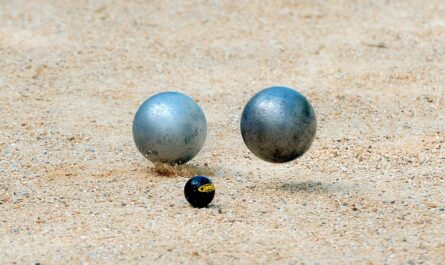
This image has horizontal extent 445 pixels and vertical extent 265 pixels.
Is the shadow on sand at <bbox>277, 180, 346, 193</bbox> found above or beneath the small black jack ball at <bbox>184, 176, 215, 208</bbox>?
beneath

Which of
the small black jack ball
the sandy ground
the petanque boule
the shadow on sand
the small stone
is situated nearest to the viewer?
the sandy ground

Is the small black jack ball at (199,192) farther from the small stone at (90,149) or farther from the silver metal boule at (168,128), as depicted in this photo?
the small stone at (90,149)

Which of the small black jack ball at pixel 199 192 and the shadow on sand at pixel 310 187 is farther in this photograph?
the shadow on sand at pixel 310 187

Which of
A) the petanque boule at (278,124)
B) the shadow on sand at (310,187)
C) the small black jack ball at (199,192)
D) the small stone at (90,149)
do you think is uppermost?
the petanque boule at (278,124)

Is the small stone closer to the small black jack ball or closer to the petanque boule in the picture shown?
the petanque boule

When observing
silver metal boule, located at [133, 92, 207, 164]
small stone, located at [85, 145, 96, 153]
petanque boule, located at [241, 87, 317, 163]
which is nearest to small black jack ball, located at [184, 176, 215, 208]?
petanque boule, located at [241, 87, 317, 163]

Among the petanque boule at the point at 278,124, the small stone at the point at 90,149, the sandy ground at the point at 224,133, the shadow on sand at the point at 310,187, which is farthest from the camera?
the small stone at the point at 90,149

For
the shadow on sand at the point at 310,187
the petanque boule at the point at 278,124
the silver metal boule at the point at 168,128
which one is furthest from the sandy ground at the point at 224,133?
the petanque boule at the point at 278,124
